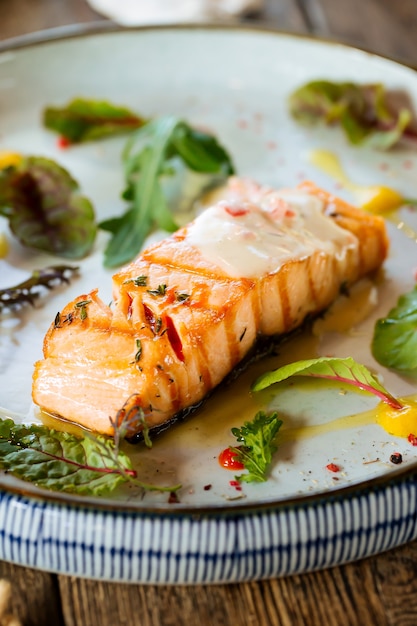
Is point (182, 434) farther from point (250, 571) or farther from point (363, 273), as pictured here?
point (363, 273)

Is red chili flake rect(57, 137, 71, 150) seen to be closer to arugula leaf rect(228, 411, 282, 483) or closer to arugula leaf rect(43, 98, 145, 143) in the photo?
arugula leaf rect(43, 98, 145, 143)

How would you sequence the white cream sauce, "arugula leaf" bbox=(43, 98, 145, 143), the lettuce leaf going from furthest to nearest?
"arugula leaf" bbox=(43, 98, 145, 143)
the white cream sauce
the lettuce leaf

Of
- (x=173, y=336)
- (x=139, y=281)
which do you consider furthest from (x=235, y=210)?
(x=173, y=336)

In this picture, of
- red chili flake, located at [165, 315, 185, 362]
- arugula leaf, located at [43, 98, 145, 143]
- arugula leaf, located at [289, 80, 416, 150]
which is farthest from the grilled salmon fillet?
arugula leaf, located at [43, 98, 145, 143]

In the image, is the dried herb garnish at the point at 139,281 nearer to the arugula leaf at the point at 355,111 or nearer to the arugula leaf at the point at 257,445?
the arugula leaf at the point at 257,445

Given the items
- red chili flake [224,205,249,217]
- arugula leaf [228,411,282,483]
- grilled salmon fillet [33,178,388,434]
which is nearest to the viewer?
arugula leaf [228,411,282,483]
